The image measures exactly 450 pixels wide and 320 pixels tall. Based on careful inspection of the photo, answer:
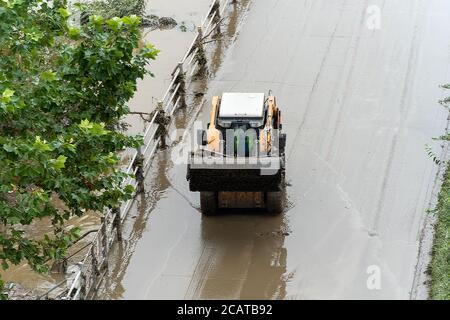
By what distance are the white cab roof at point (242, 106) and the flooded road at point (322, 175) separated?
6.02 ft

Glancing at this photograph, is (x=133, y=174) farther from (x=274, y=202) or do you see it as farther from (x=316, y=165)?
(x=316, y=165)

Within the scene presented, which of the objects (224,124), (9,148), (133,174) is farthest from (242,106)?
(9,148)

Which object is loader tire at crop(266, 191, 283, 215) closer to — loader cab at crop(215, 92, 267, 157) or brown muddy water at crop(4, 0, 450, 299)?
brown muddy water at crop(4, 0, 450, 299)

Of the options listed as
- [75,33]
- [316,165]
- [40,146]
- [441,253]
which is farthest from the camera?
[316,165]

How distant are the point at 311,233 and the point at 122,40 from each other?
5604mm

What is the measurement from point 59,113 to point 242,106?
4.89 m

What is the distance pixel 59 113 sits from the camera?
46.6ft

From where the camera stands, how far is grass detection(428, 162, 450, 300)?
1533 centimetres

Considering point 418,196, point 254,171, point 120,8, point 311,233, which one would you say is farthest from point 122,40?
point 120,8

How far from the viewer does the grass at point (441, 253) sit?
1533 centimetres

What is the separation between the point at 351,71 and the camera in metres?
23.0
